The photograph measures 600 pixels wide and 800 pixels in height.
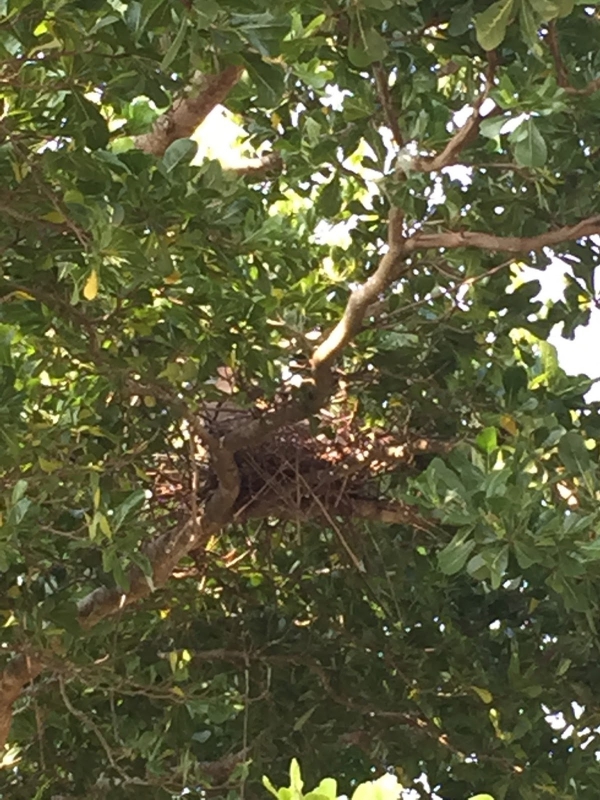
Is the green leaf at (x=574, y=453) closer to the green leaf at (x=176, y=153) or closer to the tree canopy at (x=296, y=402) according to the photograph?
the tree canopy at (x=296, y=402)

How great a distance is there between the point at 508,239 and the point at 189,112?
0.90 metres

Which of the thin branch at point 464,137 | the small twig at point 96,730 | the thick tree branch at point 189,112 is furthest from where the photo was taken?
the small twig at point 96,730

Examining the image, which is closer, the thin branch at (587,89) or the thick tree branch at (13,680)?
the thin branch at (587,89)

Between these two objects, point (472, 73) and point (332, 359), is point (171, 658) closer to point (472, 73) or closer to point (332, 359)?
point (332, 359)

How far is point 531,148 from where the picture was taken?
1338mm

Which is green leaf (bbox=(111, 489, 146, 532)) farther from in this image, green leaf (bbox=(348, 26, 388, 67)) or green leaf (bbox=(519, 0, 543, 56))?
green leaf (bbox=(519, 0, 543, 56))

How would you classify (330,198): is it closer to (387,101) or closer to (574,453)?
(387,101)

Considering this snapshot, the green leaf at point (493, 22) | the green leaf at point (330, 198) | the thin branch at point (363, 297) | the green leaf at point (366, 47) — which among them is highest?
the green leaf at point (330, 198)

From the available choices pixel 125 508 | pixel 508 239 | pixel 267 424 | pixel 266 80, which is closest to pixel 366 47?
pixel 266 80

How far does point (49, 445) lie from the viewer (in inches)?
81.4

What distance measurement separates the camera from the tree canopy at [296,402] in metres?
1.46

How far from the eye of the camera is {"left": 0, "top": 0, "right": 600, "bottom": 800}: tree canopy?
1.46 m

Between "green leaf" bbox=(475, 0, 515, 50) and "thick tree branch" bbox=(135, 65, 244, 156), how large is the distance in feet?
3.24

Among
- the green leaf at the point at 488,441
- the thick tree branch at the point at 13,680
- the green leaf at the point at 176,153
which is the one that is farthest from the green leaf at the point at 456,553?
the thick tree branch at the point at 13,680
